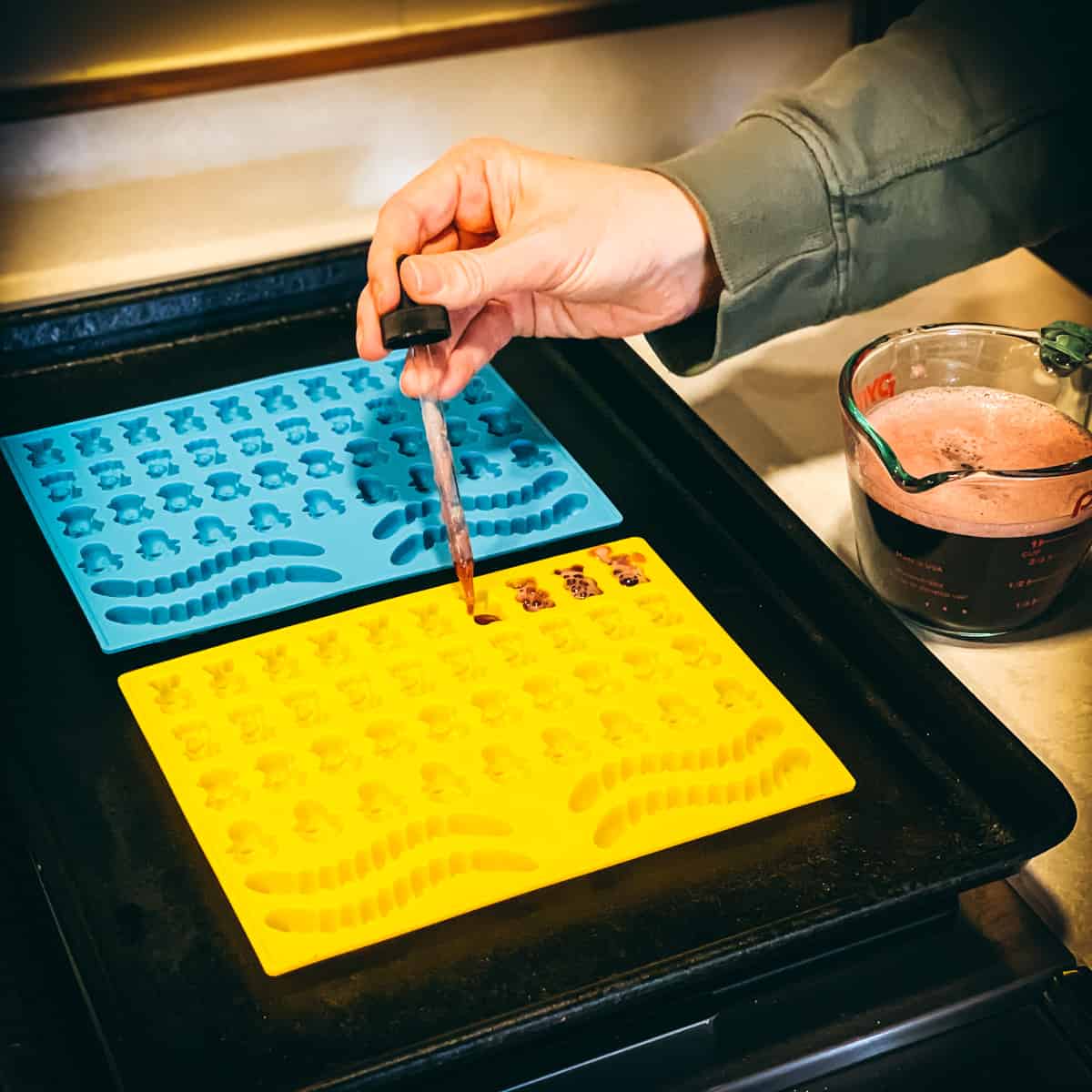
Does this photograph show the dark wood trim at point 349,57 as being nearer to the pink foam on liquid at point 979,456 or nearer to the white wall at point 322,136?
the white wall at point 322,136

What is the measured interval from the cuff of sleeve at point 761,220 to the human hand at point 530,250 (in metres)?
0.02

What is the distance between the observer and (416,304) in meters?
0.83

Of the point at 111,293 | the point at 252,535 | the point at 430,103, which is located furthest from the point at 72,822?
the point at 430,103

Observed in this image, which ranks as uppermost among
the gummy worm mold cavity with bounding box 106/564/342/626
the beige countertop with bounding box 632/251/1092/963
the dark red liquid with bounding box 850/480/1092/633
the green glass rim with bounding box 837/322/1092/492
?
the green glass rim with bounding box 837/322/1092/492

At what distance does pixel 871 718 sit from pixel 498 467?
315 millimetres

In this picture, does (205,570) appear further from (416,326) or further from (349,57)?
(349,57)

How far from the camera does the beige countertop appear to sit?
0.75 meters

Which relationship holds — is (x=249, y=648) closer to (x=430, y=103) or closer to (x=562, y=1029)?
(x=562, y=1029)

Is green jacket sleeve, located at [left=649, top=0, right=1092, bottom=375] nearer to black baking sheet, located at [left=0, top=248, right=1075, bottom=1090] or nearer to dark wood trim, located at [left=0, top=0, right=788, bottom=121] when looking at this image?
black baking sheet, located at [left=0, top=248, right=1075, bottom=1090]

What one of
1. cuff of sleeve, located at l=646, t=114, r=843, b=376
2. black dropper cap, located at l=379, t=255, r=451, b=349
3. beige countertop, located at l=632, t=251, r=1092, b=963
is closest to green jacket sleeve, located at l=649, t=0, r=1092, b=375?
cuff of sleeve, located at l=646, t=114, r=843, b=376

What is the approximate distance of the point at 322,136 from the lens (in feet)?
4.09

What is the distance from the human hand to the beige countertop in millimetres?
147

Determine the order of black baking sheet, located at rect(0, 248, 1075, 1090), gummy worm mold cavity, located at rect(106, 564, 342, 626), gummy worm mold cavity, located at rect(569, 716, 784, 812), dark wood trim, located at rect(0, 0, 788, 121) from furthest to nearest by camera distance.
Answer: dark wood trim, located at rect(0, 0, 788, 121) < gummy worm mold cavity, located at rect(106, 564, 342, 626) < gummy worm mold cavity, located at rect(569, 716, 784, 812) < black baking sheet, located at rect(0, 248, 1075, 1090)

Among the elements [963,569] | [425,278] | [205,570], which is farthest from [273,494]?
[963,569]
